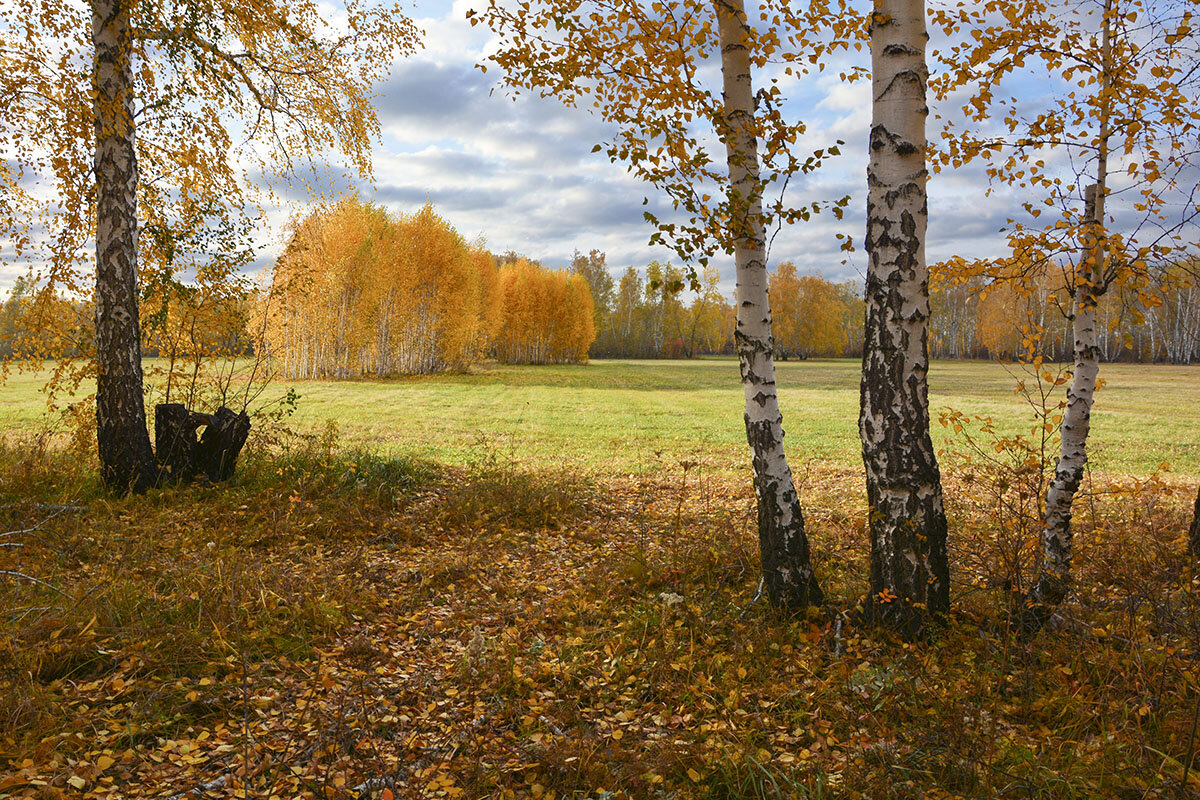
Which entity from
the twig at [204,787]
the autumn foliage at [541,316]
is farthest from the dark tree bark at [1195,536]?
the autumn foliage at [541,316]

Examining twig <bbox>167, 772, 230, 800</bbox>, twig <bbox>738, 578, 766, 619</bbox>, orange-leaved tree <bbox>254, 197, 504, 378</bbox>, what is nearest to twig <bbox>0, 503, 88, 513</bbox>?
twig <bbox>167, 772, 230, 800</bbox>

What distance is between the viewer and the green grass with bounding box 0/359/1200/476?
11984mm

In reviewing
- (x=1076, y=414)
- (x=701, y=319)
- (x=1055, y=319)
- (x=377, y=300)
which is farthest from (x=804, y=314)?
(x=1076, y=414)

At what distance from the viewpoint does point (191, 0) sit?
274 inches

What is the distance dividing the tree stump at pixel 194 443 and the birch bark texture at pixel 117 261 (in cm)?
19

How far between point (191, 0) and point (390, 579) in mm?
6813

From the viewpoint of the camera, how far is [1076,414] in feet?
14.9

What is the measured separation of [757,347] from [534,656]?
259 centimetres

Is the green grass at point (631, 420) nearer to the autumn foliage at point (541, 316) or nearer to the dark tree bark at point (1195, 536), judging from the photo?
the dark tree bark at point (1195, 536)

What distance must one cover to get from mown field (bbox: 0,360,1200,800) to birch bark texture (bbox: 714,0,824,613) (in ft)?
1.13

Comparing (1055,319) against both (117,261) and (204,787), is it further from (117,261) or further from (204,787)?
(117,261)

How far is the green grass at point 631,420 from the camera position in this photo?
12.0m

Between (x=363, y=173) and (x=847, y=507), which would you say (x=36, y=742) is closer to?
(x=847, y=507)

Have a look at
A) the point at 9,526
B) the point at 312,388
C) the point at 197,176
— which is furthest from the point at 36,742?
the point at 312,388
